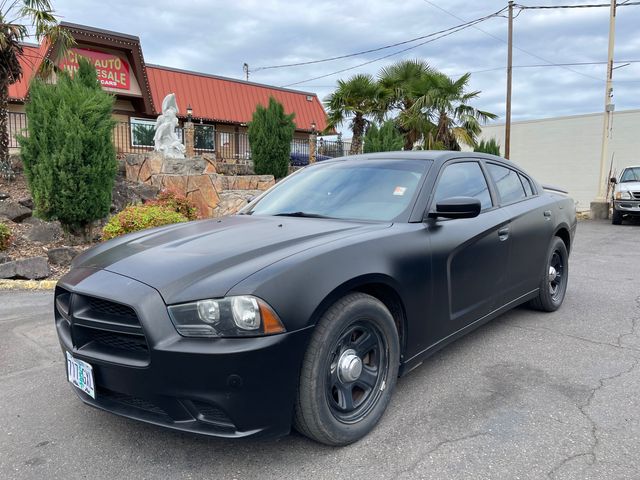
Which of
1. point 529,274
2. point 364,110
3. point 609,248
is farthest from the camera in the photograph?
point 364,110

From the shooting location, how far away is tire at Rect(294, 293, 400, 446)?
89.9 inches

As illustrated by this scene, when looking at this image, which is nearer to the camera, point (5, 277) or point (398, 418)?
point (398, 418)

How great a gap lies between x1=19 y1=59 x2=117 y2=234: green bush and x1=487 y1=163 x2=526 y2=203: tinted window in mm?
6287

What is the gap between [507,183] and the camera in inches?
169

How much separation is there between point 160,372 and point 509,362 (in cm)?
258

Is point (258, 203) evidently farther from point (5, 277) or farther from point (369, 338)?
point (5, 277)

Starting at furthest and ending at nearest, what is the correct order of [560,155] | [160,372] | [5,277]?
[560,155] → [5,277] → [160,372]

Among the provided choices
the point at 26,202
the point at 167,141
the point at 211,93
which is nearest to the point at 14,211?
the point at 26,202

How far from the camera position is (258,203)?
394 centimetres

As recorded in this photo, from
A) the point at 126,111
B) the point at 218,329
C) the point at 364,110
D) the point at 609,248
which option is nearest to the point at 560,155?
the point at 364,110

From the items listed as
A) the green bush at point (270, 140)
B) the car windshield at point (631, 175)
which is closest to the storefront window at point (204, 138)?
the green bush at point (270, 140)

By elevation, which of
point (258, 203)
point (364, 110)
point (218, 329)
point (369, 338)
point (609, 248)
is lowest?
point (609, 248)

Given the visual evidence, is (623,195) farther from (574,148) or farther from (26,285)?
(26,285)

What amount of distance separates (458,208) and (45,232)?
8.05m
